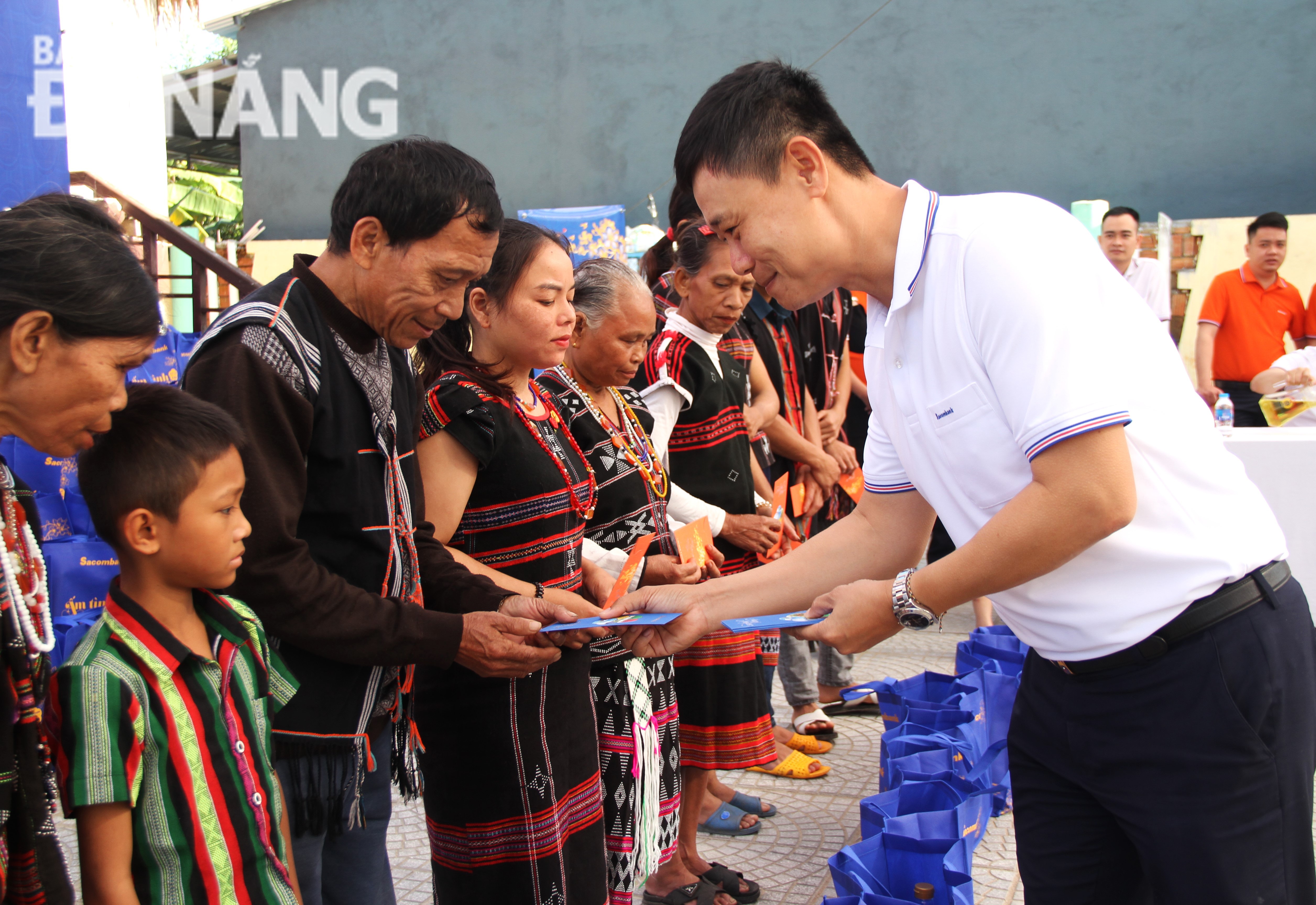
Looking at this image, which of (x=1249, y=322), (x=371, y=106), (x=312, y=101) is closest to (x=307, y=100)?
(x=312, y=101)

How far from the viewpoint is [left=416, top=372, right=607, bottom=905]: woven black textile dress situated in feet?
7.38

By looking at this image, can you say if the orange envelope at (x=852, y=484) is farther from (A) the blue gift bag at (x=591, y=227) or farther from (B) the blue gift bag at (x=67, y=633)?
(A) the blue gift bag at (x=591, y=227)

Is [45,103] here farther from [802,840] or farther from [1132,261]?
[1132,261]

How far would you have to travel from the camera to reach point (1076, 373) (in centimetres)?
154

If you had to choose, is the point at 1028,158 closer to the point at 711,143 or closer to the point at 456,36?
the point at 456,36

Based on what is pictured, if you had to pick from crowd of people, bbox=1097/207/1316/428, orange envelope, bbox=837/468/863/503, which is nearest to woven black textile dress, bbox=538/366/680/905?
orange envelope, bbox=837/468/863/503

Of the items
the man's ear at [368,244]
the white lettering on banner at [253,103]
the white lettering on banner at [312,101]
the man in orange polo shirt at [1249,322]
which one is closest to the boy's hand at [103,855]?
the man's ear at [368,244]

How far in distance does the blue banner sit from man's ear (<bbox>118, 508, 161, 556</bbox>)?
3293mm

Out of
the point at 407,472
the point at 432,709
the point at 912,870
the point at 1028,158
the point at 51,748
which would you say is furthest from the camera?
the point at 1028,158

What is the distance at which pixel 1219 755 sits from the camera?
64.8 inches

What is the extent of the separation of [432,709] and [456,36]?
13.1m

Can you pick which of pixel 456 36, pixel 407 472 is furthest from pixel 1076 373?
pixel 456 36

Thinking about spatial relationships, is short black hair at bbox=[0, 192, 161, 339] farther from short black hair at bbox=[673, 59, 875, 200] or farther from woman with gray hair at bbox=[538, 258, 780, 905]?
woman with gray hair at bbox=[538, 258, 780, 905]

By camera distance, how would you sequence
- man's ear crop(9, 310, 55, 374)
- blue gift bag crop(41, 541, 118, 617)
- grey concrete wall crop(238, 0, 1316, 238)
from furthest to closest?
grey concrete wall crop(238, 0, 1316, 238), blue gift bag crop(41, 541, 118, 617), man's ear crop(9, 310, 55, 374)
